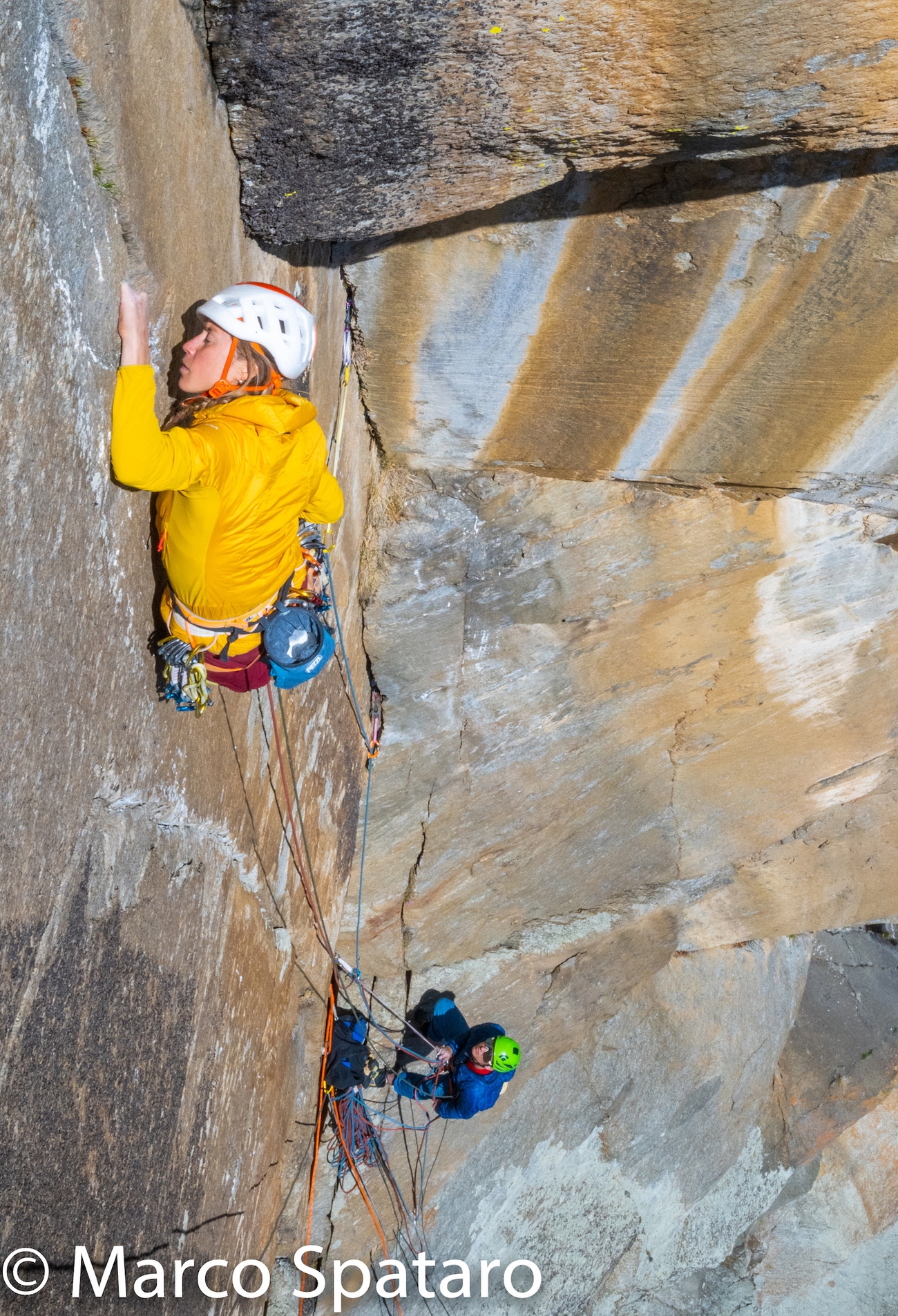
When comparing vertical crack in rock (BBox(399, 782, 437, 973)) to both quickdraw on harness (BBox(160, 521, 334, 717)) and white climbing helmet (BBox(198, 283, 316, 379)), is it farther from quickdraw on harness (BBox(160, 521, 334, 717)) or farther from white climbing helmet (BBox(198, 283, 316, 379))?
white climbing helmet (BBox(198, 283, 316, 379))

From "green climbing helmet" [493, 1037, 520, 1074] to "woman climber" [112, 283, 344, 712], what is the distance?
A: 3.31 meters

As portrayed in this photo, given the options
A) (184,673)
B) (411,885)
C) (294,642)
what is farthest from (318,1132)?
(184,673)

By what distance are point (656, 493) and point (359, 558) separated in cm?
149

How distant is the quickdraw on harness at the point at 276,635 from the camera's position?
2.46 metres

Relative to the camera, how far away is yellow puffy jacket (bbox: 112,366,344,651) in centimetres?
205

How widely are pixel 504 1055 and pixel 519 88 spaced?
182 inches

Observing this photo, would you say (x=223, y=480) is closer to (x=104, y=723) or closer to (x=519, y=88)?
(x=104, y=723)

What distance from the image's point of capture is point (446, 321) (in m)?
3.38

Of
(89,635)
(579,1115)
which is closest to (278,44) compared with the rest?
(89,635)

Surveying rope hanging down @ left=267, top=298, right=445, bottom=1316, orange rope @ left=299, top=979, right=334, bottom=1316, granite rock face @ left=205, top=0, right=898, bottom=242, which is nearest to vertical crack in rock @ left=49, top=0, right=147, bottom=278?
granite rock face @ left=205, top=0, right=898, bottom=242

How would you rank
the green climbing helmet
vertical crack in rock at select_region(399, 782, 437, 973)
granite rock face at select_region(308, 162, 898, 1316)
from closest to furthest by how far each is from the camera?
1. granite rock face at select_region(308, 162, 898, 1316)
2. the green climbing helmet
3. vertical crack in rock at select_region(399, 782, 437, 973)

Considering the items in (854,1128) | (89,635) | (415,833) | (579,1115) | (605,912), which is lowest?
(854,1128)

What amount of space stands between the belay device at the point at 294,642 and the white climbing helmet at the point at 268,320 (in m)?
0.76

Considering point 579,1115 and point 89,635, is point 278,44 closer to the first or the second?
point 89,635
